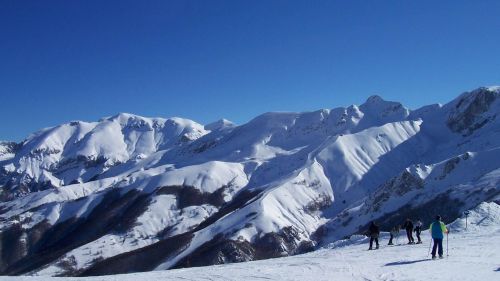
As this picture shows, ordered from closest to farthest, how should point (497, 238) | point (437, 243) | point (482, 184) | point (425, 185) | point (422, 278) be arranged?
point (422, 278) → point (437, 243) → point (497, 238) → point (482, 184) → point (425, 185)

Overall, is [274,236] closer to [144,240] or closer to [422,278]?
[144,240]

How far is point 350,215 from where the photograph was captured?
585 feet

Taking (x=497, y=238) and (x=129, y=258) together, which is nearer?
(x=497, y=238)

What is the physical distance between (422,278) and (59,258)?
18049 centimetres

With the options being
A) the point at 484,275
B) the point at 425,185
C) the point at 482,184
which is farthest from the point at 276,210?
the point at 484,275

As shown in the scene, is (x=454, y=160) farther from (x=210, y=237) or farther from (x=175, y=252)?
(x=175, y=252)

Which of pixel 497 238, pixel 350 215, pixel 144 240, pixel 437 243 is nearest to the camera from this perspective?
pixel 437 243

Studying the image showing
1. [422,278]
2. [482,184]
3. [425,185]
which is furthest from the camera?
[425,185]

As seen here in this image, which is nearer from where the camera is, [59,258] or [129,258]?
[129,258]

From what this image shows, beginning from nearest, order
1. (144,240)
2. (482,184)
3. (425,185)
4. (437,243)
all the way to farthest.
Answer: (437,243), (482,184), (425,185), (144,240)

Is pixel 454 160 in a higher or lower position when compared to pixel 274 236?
higher

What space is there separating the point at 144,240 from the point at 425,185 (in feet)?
334

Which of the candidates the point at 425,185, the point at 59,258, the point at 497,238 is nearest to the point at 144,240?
the point at 59,258

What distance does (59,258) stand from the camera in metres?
185
